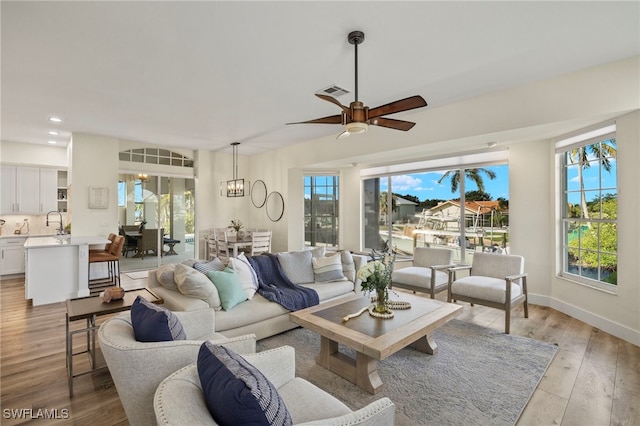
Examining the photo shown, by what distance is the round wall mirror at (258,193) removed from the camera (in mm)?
7548

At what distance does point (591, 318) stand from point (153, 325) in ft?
15.3

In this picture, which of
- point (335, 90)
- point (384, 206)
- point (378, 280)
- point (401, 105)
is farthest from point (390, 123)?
point (384, 206)

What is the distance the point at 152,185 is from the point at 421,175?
582 centimetres

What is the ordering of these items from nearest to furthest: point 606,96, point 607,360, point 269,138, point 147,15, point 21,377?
point 147,15 → point 21,377 → point 607,360 → point 606,96 → point 269,138

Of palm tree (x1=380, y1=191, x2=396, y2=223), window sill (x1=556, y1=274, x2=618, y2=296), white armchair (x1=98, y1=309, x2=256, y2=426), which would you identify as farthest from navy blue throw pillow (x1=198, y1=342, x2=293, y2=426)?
palm tree (x1=380, y1=191, x2=396, y2=223)

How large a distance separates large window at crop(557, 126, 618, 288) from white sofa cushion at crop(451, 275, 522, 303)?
1.05 meters

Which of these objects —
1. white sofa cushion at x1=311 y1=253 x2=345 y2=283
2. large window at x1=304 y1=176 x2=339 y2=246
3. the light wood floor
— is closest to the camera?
the light wood floor

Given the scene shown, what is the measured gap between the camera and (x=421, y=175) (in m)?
6.19

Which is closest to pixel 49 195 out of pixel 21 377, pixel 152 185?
pixel 152 185

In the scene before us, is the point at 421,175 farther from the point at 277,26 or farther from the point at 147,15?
the point at 147,15

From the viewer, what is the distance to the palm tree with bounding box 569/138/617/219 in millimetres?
3631

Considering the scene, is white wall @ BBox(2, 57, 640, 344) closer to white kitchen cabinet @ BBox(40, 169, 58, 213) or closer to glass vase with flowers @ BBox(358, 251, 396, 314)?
white kitchen cabinet @ BBox(40, 169, 58, 213)

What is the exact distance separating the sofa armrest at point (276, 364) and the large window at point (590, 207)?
3959 mm

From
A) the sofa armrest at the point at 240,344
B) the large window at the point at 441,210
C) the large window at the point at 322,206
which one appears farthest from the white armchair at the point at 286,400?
the large window at the point at 322,206
